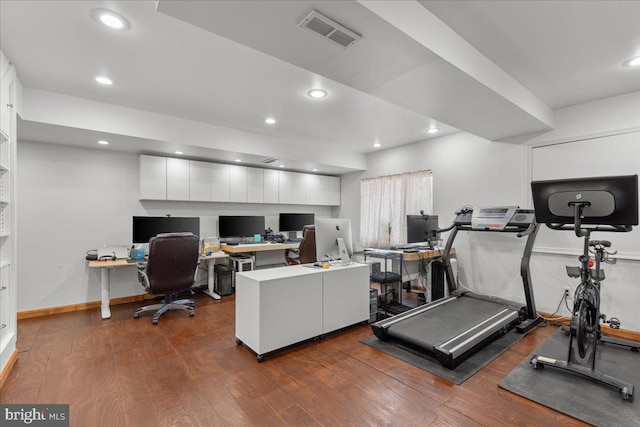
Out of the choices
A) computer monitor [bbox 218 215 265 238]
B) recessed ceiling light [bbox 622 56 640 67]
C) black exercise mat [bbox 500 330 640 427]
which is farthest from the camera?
computer monitor [bbox 218 215 265 238]

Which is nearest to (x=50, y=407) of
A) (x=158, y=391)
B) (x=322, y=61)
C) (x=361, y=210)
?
(x=158, y=391)

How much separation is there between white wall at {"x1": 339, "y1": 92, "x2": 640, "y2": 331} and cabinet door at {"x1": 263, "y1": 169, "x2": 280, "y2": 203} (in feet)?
8.08

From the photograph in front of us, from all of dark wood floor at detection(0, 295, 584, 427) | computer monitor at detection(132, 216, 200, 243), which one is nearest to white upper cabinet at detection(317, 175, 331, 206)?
computer monitor at detection(132, 216, 200, 243)

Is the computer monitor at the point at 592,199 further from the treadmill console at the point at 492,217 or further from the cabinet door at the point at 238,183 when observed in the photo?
the cabinet door at the point at 238,183

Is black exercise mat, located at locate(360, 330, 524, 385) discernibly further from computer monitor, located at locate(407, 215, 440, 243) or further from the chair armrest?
the chair armrest

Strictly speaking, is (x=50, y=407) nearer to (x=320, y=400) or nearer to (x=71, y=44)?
(x=320, y=400)

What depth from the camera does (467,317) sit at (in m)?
3.31

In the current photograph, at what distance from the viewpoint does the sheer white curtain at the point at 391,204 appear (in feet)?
17.3

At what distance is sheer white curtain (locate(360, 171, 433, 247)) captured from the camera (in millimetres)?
5266

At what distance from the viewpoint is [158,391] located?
225 centimetres

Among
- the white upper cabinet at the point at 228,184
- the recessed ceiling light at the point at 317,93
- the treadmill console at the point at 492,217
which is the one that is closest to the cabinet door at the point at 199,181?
the white upper cabinet at the point at 228,184

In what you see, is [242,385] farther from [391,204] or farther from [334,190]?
[334,190]

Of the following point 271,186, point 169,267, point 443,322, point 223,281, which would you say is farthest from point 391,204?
point 169,267

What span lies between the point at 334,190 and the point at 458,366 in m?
4.86
